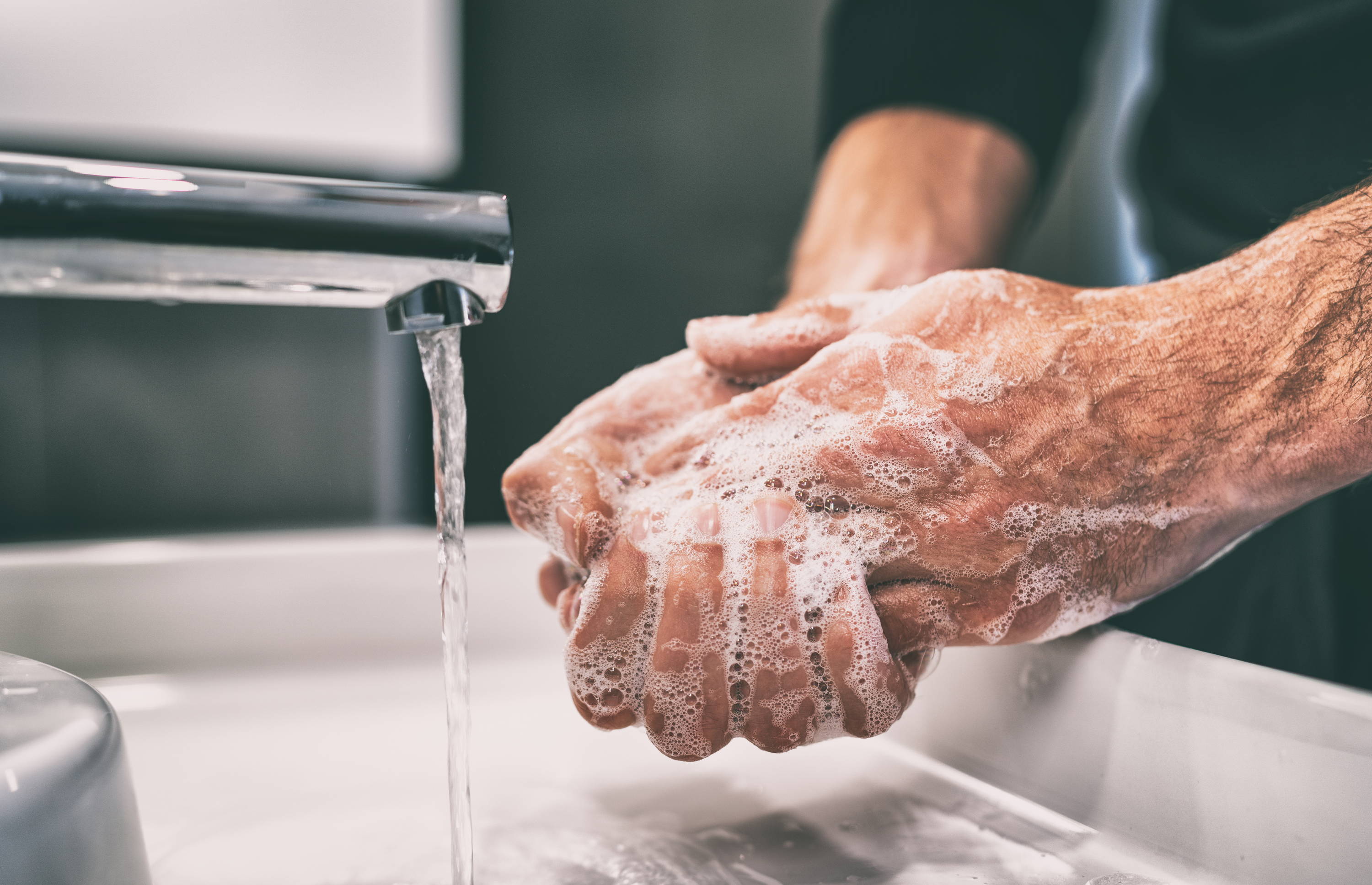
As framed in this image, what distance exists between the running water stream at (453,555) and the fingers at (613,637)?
2.1 inches

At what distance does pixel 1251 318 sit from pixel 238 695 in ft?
1.87

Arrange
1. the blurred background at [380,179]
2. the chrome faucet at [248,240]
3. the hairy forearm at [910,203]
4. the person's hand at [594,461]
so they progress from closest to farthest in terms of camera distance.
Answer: the chrome faucet at [248,240] < the person's hand at [594,461] < the hairy forearm at [910,203] < the blurred background at [380,179]

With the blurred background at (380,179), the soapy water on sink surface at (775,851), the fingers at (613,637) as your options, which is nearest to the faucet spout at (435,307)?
the fingers at (613,637)

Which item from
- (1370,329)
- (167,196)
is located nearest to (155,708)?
(167,196)

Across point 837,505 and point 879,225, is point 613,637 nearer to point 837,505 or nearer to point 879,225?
point 837,505

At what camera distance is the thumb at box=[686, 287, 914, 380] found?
15.9 inches

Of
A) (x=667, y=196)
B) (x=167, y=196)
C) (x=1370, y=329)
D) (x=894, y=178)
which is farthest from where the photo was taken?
(x=667, y=196)

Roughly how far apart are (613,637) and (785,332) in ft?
0.51

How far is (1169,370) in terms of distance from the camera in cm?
37

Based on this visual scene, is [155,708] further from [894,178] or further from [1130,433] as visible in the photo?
[894,178]

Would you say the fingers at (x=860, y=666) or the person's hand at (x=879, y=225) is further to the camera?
the person's hand at (x=879, y=225)

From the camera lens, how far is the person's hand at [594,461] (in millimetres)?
361

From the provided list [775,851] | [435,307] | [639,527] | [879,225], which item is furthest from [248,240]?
[879,225]

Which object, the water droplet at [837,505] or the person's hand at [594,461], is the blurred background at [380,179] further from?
the water droplet at [837,505]
